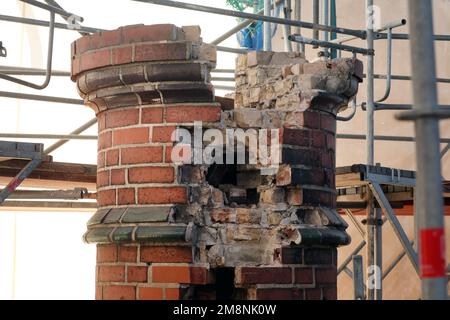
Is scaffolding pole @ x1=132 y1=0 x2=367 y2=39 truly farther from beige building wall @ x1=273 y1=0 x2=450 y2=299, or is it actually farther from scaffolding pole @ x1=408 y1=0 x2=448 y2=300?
scaffolding pole @ x1=408 y1=0 x2=448 y2=300

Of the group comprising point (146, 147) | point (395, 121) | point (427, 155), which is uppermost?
point (395, 121)

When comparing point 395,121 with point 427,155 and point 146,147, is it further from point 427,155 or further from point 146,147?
point 427,155

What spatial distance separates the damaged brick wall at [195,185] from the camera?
381 cm

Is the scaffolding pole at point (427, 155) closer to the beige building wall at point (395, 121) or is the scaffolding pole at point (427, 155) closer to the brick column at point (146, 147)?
the brick column at point (146, 147)

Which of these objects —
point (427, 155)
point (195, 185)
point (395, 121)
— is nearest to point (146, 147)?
point (195, 185)

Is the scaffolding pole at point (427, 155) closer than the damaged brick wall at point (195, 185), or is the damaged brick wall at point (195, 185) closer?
the scaffolding pole at point (427, 155)

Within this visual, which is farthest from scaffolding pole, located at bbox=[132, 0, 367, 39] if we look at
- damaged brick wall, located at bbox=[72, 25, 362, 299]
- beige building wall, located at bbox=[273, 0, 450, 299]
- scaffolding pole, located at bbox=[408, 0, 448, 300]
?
scaffolding pole, located at bbox=[408, 0, 448, 300]

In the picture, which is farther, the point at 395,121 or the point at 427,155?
the point at 395,121

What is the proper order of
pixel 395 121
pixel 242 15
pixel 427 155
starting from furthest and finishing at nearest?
1. pixel 395 121
2. pixel 242 15
3. pixel 427 155

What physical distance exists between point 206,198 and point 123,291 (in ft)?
1.78

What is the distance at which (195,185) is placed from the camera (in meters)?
3.90

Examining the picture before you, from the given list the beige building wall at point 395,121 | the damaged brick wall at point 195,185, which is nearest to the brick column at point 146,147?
the damaged brick wall at point 195,185
